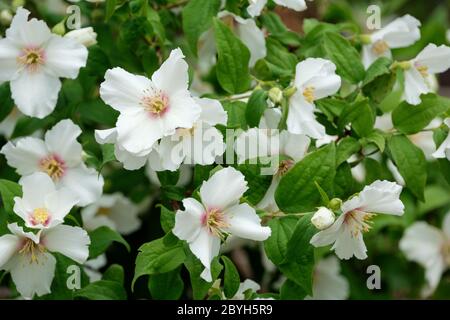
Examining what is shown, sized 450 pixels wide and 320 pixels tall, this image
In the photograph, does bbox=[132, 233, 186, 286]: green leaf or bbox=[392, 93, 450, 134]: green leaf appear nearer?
bbox=[132, 233, 186, 286]: green leaf

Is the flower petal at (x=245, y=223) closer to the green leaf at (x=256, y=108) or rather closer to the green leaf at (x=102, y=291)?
the green leaf at (x=256, y=108)

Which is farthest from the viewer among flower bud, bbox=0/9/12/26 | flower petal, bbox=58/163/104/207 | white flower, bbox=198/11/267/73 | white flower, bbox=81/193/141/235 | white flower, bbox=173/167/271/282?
white flower, bbox=81/193/141/235

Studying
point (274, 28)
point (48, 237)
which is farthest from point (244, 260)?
point (48, 237)

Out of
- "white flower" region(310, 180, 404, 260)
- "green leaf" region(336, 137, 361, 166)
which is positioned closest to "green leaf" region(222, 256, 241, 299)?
"white flower" region(310, 180, 404, 260)

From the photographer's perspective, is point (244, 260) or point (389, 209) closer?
point (389, 209)

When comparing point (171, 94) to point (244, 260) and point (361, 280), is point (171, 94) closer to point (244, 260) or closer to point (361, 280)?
point (361, 280)

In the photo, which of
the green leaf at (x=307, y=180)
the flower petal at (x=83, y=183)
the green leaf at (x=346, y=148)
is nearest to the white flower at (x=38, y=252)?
the flower petal at (x=83, y=183)

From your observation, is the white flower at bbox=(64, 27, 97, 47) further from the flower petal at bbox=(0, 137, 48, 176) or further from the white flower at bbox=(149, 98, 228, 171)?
the white flower at bbox=(149, 98, 228, 171)

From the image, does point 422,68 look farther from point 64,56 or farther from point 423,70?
point 64,56
